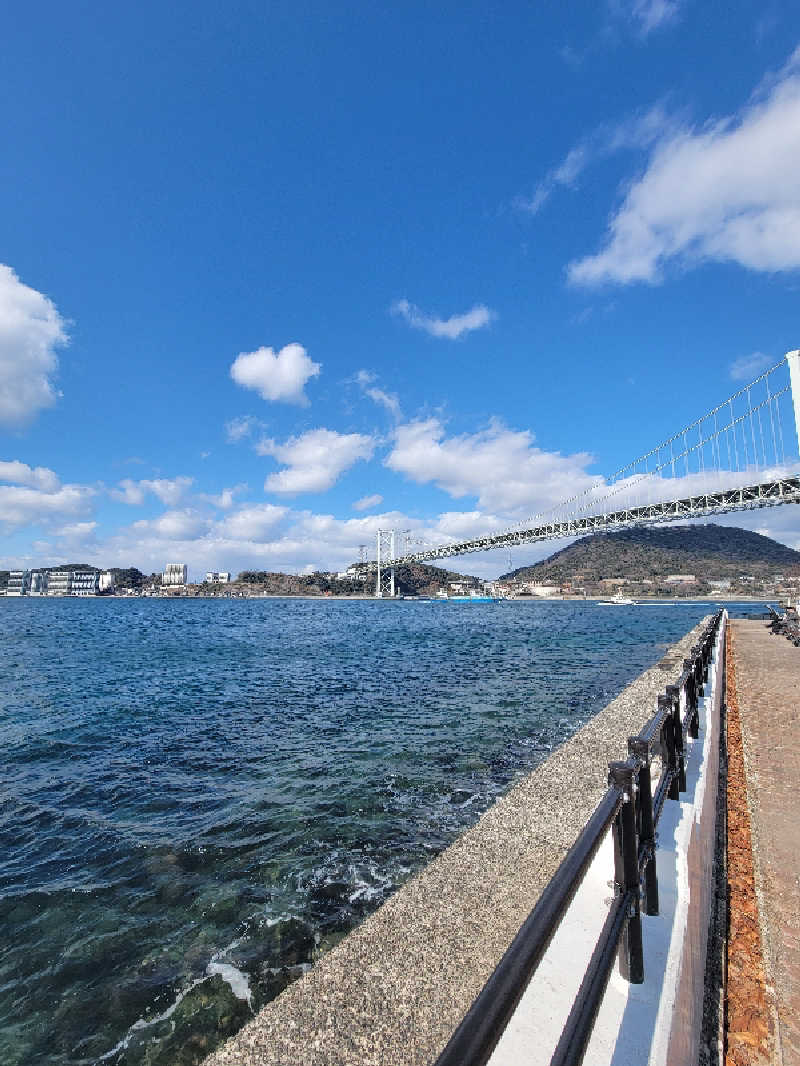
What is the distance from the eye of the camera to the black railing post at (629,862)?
2092 millimetres

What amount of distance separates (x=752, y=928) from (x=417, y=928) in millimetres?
1920

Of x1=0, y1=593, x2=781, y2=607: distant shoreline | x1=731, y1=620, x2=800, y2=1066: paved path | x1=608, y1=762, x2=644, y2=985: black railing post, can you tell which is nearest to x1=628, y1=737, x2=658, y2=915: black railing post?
x1=608, y1=762, x2=644, y2=985: black railing post

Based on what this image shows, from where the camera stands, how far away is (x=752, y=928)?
8.93 feet

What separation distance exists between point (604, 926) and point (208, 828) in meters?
5.63

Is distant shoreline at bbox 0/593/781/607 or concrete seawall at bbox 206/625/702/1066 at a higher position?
distant shoreline at bbox 0/593/781/607

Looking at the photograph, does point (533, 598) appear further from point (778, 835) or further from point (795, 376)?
point (778, 835)

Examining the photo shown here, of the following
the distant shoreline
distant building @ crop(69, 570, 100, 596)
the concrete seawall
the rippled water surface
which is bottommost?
the rippled water surface

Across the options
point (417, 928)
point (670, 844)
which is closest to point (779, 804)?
point (670, 844)

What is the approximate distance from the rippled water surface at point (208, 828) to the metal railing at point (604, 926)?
276 cm

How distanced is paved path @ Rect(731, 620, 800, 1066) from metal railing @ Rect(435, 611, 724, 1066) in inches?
21.2

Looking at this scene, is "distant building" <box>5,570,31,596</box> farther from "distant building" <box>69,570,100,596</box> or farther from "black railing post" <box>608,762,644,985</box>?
"black railing post" <box>608,762,644,985</box>

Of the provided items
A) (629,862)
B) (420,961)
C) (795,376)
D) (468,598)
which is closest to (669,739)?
(629,862)

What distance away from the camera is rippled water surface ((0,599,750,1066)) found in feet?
12.1

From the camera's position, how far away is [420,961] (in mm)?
3092
